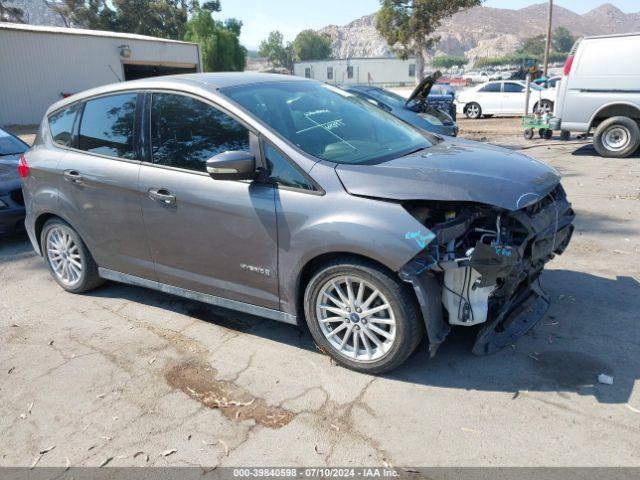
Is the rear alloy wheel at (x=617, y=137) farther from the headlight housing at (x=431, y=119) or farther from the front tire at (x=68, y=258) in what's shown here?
the front tire at (x=68, y=258)

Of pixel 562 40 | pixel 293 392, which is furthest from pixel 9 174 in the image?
pixel 562 40

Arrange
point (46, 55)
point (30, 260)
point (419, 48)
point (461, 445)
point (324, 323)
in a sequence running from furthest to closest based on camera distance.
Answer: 1. point (419, 48)
2. point (46, 55)
3. point (30, 260)
4. point (324, 323)
5. point (461, 445)

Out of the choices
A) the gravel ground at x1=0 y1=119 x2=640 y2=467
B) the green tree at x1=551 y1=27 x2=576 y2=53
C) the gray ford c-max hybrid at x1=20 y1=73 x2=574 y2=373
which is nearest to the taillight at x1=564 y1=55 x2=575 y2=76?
the gravel ground at x1=0 y1=119 x2=640 y2=467

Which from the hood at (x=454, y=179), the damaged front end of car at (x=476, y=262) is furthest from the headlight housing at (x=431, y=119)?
the damaged front end of car at (x=476, y=262)

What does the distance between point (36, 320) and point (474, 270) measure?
140 inches

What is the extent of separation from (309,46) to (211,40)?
87379 mm

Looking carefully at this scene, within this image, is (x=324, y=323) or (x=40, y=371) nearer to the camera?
(x=324, y=323)

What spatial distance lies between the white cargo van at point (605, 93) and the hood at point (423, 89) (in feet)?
9.01

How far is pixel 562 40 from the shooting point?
15962cm

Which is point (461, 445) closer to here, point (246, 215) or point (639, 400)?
point (639, 400)

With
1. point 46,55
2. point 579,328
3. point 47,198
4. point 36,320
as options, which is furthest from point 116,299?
point 46,55

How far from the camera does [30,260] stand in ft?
19.9

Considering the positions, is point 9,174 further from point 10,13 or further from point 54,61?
point 10,13

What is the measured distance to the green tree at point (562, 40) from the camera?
159 metres
